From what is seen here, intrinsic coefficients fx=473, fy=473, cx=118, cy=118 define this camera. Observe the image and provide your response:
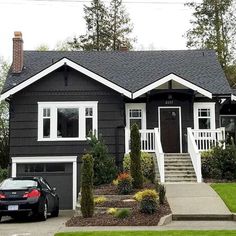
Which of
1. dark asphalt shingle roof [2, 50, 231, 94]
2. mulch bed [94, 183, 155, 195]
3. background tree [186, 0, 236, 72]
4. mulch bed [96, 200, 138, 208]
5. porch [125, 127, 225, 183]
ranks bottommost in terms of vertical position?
mulch bed [96, 200, 138, 208]

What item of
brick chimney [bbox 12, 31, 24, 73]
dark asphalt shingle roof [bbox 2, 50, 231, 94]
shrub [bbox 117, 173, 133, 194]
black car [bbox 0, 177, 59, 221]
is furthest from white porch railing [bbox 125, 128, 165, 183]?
black car [bbox 0, 177, 59, 221]

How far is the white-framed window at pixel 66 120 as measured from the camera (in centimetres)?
2358

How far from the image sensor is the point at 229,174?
20.9m

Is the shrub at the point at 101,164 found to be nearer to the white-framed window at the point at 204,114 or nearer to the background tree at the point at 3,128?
the white-framed window at the point at 204,114

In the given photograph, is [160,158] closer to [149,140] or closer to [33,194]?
[149,140]

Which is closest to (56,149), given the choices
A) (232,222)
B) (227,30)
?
(232,222)

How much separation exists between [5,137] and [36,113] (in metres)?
19.2

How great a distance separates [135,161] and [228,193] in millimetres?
3763

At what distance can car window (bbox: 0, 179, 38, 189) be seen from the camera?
51.0 feet

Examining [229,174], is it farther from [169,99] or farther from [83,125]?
[83,125]

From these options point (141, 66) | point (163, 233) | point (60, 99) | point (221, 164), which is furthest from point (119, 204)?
point (141, 66)

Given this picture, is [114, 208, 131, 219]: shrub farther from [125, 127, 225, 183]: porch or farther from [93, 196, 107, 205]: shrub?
[125, 127, 225, 183]: porch

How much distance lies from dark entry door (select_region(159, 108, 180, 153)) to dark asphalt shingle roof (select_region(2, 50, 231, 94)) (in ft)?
6.09

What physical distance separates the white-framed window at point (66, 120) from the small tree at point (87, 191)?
8.71 m
